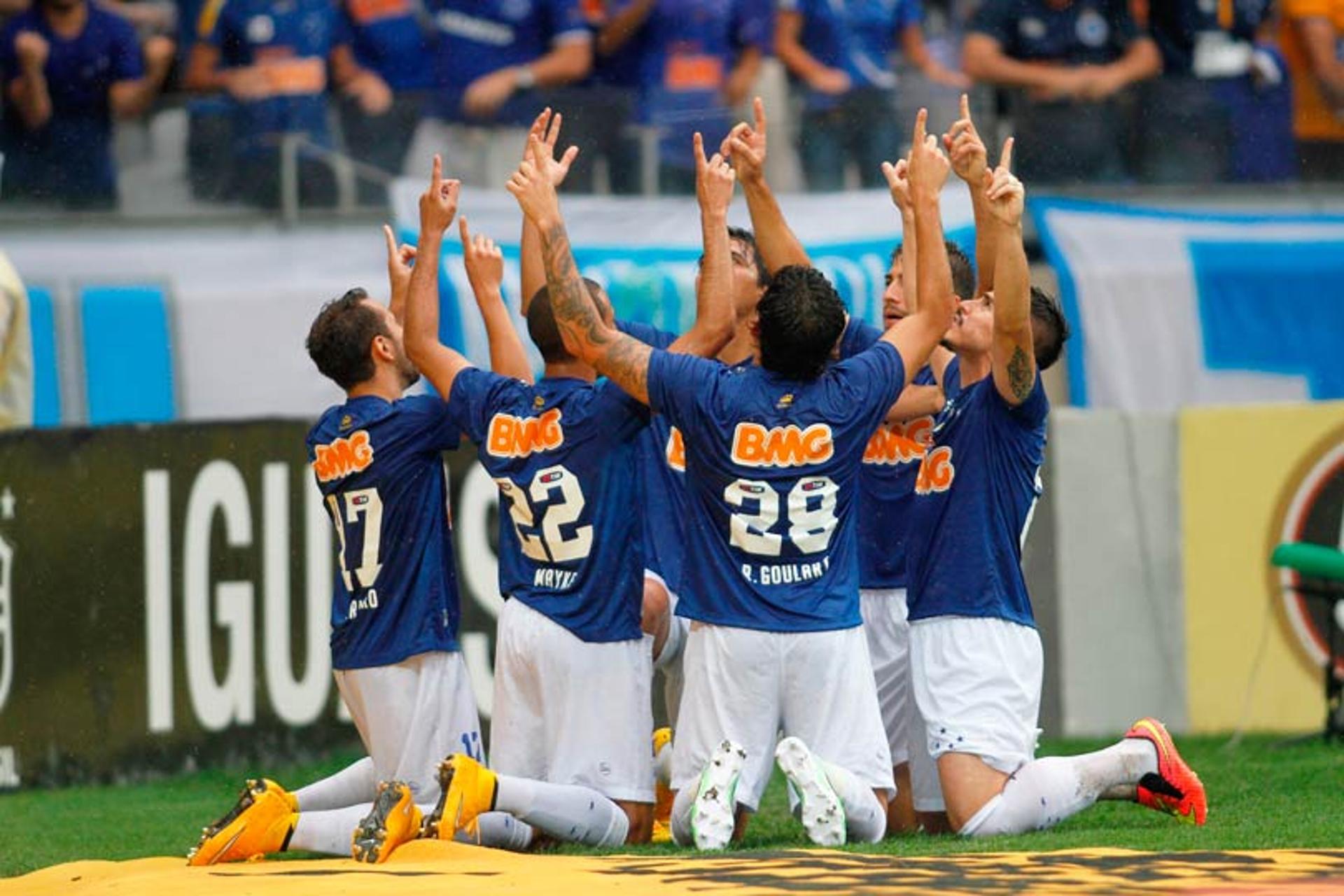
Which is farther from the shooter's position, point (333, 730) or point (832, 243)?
point (832, 243)

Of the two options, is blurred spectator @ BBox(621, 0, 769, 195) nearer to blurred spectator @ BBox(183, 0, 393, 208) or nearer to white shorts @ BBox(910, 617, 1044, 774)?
blurred spectator @ BBox(183, 0, 393, 208)

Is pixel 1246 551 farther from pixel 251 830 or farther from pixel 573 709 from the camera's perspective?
pixel 251 830

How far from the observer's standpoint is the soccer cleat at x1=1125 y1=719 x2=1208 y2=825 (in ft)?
24.6

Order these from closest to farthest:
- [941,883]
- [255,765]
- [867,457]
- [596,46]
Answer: [941,883] < [867,457] < [255,765] < [596,46]

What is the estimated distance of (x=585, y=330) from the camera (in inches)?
278

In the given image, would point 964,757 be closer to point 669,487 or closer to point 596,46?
point 669,487

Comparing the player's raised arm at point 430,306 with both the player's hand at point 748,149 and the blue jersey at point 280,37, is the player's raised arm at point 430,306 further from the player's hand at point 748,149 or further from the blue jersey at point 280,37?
the blue jersey at point 280,37

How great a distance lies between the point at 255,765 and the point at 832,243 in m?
3.67

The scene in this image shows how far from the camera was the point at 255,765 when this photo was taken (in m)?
10.5

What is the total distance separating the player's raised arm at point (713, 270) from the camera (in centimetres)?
724

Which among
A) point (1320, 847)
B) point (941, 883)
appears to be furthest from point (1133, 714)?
point (941, 883)

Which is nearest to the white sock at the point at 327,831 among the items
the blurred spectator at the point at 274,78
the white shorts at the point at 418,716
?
the white shorts at the point at 418,716

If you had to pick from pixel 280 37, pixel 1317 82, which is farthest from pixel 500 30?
pixel 1317 82

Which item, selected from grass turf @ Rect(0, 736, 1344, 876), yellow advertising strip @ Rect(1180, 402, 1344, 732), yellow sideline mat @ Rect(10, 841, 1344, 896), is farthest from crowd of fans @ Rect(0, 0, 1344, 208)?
yellow sideline mat @ Rect(10, 841, 1344, 896)
